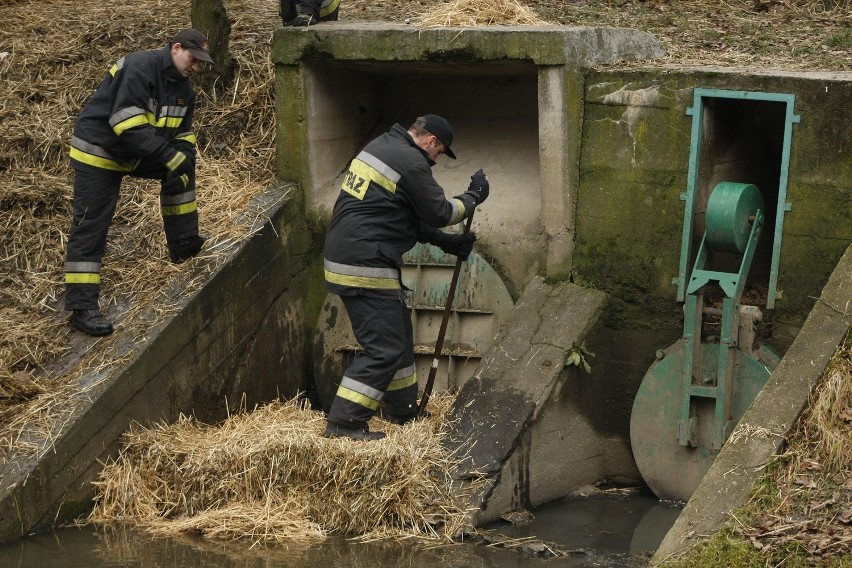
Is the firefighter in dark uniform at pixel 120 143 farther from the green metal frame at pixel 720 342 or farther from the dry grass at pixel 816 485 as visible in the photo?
the dry grass at pixel 816 485

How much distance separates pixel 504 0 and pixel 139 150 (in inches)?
115

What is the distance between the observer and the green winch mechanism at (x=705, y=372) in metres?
7.55

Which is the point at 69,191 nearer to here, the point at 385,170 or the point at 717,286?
the point at 385,170

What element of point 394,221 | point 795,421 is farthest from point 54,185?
point 795,421

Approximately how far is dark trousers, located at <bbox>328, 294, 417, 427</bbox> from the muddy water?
34.2 inches

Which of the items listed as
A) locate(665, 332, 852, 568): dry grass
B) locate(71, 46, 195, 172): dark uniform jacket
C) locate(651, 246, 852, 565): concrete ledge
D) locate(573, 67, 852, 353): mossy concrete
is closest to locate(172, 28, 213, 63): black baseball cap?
locate(71, 46, 195, 172): dark uniform jacket

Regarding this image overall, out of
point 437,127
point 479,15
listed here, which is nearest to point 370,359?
point 437,127

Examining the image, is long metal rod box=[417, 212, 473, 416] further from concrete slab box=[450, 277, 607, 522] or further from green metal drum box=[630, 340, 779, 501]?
green metal drum box=[630, 340, 779, 501]

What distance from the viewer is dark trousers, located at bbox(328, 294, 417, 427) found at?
735 centimetres

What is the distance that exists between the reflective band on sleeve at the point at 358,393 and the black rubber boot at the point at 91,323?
5.15ft

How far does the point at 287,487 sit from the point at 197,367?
57.1 inches

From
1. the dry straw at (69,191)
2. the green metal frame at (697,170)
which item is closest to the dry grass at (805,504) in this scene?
the green metal frame at (697,170)

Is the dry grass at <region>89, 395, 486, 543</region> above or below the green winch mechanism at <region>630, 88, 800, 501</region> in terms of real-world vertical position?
below

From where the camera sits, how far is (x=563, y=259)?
845 centimetres
